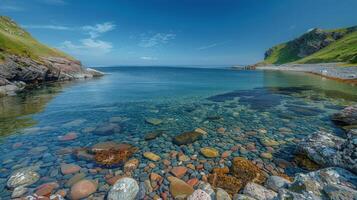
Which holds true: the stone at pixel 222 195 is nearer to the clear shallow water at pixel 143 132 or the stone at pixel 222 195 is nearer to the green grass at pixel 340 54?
the clear shallow water at pixel 143 132

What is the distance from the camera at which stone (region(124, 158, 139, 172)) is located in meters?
6.58

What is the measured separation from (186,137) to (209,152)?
2.01 m

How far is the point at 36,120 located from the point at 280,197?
16.4m

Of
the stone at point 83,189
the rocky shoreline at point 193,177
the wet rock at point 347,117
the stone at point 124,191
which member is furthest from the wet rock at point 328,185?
the wet rock at point 347,117

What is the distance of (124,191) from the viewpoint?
5.05m

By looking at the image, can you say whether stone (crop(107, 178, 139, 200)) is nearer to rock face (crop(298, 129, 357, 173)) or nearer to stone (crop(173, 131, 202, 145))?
stone (crop(173, 131, 202, 145))

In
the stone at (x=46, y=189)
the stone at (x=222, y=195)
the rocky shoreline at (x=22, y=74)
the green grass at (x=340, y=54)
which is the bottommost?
the stone at (x=222, y=195)

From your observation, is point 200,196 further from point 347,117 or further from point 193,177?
point 347,117

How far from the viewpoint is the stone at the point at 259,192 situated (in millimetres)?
4727

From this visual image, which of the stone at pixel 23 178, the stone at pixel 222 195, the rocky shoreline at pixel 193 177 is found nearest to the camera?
the rocky shoreline at pixel 193 177

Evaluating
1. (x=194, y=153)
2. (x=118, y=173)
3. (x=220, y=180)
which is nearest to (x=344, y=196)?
(x=220, y=180)

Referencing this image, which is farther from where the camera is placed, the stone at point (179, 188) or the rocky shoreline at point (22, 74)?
the rocky shoreline at point (22, 74)

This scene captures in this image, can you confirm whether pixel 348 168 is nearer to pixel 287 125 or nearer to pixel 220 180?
pixel 220 180

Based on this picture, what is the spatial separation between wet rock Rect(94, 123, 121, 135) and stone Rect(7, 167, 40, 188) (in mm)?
4264
